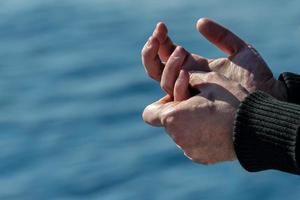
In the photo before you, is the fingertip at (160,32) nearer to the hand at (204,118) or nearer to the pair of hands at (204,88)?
the pair of hands at (204,88)

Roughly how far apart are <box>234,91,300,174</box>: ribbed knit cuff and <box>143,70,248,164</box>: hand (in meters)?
0.04

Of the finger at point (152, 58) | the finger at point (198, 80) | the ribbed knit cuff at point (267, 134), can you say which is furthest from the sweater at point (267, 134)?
the finger at point (152, 58)

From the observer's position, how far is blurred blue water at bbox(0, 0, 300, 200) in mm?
2883

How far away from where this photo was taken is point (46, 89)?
3406 millimetres

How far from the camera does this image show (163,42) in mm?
2092

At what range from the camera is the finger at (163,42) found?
2051 mm

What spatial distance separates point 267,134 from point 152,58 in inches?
13.0

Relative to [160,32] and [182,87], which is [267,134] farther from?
[160,32]

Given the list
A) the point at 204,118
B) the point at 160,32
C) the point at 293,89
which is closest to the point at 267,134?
the point at 204,118

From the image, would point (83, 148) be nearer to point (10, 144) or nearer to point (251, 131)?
point (10, 144)

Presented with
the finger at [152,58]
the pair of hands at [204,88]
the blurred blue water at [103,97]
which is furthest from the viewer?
the blurred blue water at [103,97]

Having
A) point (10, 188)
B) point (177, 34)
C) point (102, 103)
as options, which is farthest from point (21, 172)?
point (177, 34)

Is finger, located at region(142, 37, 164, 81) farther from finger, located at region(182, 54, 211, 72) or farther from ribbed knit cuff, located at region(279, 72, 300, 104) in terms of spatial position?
ribbed knit cuff, located at region(279, 72, 300, 104)

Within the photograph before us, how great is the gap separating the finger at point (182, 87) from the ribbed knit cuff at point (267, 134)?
14cm
